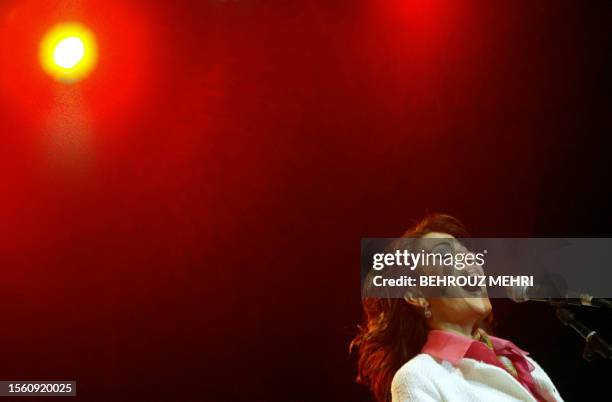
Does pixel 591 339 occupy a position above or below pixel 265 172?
below

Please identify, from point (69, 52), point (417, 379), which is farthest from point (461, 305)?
point (69, 52)

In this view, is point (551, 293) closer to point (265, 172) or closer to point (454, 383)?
point (454, 383)

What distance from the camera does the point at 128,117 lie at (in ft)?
8.59

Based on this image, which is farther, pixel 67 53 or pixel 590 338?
pixel 67 53

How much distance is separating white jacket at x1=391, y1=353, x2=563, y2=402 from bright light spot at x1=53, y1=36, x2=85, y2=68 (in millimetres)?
1618

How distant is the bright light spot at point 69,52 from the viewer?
2.64 m

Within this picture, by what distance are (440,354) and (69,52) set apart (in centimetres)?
170

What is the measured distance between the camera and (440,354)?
201cm

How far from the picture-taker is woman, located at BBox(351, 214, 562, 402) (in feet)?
6.35

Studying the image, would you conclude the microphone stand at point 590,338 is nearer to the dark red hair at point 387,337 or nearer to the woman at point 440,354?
the woman at point 440,354

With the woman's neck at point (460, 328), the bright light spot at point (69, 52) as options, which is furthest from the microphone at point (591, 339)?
the bright light spot at point (69, 52)

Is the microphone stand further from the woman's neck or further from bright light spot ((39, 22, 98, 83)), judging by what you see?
bright light spot ((39, 22, 98, 83))

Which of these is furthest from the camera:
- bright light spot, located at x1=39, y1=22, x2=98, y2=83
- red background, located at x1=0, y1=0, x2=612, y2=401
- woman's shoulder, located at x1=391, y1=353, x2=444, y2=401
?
bright light spot, located at x1=39, y1=22, x2=98, y2=83

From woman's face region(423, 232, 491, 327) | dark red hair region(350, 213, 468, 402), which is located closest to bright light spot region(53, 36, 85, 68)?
dark red hair region(350, 213, 468, 402)
